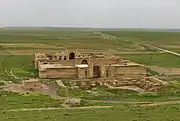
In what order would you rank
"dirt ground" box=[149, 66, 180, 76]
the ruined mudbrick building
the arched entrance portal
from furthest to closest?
1. "dirt ground" box=[149, 66, 180, 76]
2. the arched entrance portal
3. the ruined mudbrick building

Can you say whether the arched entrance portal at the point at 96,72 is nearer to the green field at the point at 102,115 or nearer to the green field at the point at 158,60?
the green field at the point at 158,60

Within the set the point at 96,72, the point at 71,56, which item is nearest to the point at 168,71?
the point at 96,72

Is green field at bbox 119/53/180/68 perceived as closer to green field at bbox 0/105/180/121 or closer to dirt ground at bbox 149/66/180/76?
dirt ground at bbox 149/66/180/76

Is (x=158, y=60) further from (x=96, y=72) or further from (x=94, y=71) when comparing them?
(x=94, y=71)

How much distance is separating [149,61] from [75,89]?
36279 mm

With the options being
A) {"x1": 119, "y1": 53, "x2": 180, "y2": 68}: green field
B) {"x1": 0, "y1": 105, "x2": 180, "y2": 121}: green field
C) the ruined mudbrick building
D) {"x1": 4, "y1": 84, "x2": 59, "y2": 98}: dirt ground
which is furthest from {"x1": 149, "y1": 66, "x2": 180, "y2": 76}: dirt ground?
{"x1": 0, "y1": 105, "x2": 180, "y2": 121}: green field

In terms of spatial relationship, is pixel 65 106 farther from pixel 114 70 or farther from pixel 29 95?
pixel 114 70

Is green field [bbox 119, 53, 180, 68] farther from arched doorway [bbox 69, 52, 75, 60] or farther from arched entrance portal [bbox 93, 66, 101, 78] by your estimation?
arched entrance portal [bbox 93, 66, 101, 78]

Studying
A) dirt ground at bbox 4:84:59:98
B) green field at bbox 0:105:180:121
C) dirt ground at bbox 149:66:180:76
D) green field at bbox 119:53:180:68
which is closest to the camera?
green field at bbox 0:105:180:121

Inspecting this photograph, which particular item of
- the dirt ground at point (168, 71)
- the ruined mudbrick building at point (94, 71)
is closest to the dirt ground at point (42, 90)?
the ruined mudbrick building at point (94, 71)

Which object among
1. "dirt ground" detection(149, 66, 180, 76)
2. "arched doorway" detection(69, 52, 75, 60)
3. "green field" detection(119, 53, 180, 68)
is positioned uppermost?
"arched doorway" detection(69, 52, 75, 60)

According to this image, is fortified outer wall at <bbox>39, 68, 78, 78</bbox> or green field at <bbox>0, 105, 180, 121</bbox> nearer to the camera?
green field at <bbox>0, 105, 180, 121</bbox>

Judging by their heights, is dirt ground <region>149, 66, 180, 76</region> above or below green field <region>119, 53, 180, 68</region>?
above

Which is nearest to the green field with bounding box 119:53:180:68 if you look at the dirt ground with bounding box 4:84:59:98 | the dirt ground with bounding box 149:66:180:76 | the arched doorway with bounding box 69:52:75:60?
the dirt ground with bounding box 149:66:180:76
